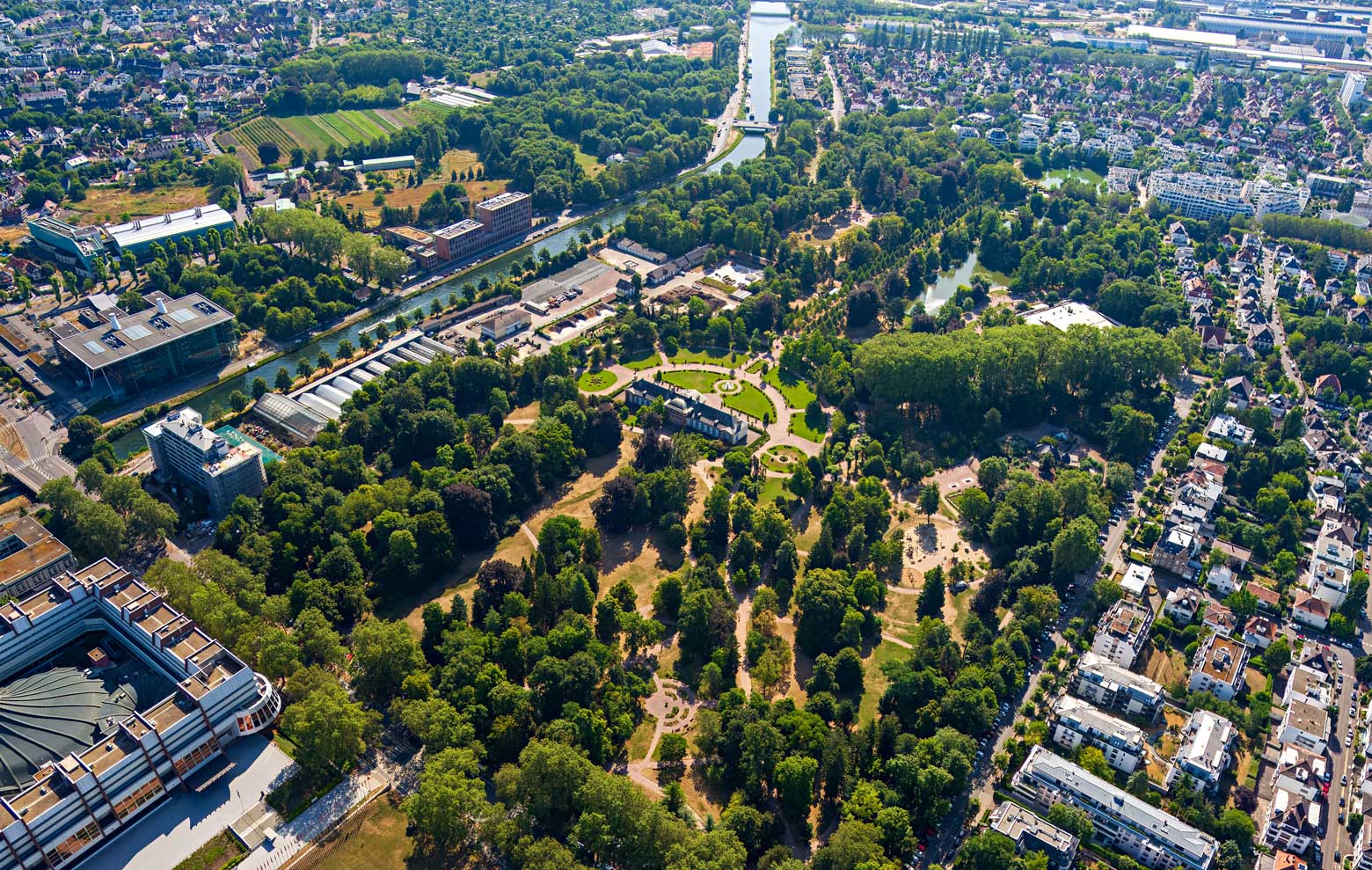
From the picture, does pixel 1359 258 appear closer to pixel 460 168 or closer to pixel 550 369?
pixel 550 369

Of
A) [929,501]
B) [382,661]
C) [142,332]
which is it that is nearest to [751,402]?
[929,501]

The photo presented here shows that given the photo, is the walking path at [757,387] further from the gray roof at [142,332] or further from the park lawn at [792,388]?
the gray roof at [142,332]

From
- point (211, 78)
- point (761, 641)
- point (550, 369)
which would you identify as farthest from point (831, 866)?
point (211, 78)

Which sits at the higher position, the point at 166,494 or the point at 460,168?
the point at 460,168

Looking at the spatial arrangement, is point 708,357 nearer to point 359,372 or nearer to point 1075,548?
point 359,372

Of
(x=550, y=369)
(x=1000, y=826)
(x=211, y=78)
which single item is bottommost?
(x=1000, y=826)

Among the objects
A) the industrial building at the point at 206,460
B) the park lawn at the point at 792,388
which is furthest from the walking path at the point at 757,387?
the industrial building at the point at 206,460
